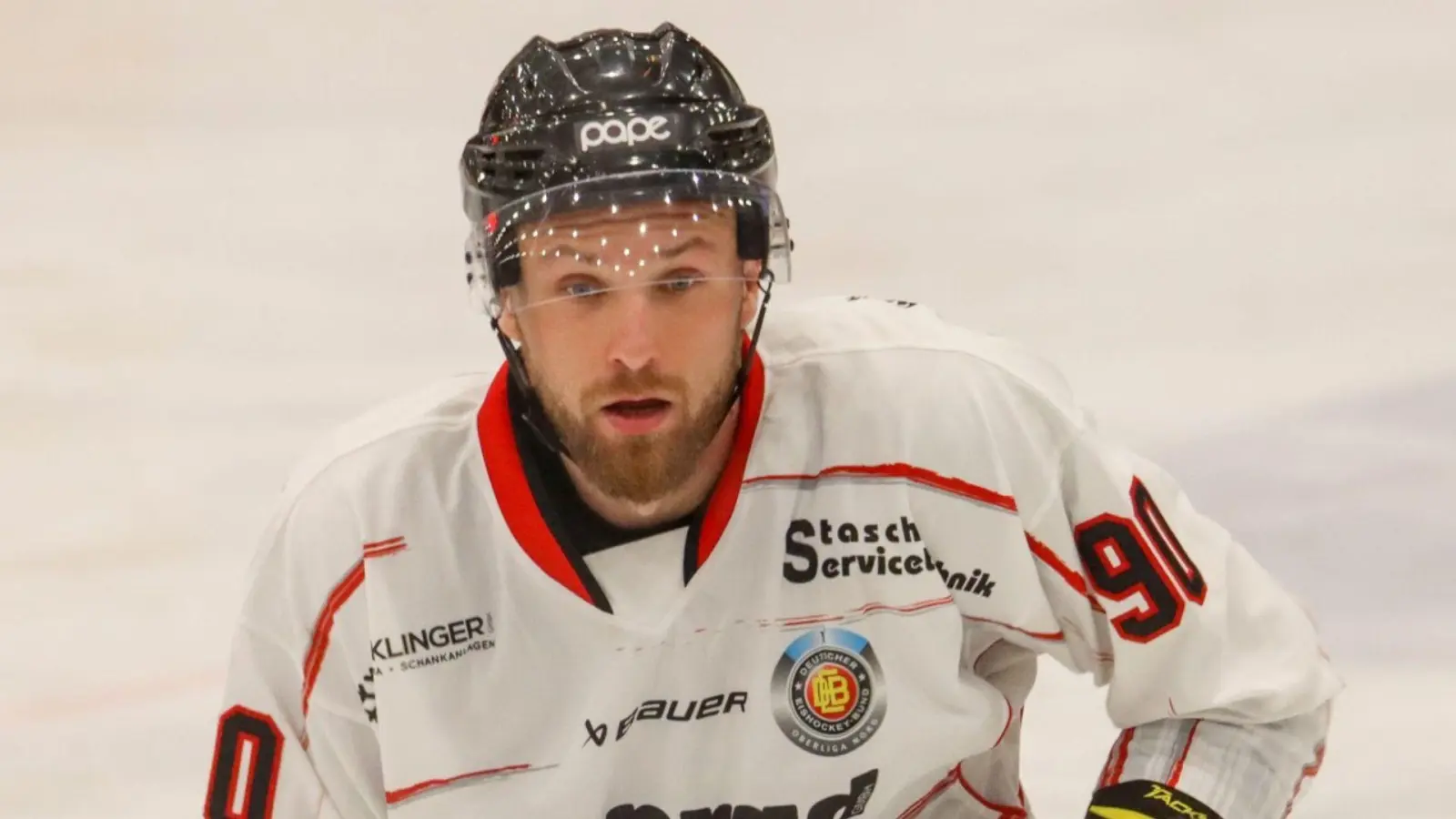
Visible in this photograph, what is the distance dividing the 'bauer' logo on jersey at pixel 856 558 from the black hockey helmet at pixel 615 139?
29 cm

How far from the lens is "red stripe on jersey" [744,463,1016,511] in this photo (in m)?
1.87

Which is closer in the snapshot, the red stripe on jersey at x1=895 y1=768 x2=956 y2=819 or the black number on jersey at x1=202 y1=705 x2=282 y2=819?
the black number on jersey at x1=202 y1=705 x2=282 y2=819

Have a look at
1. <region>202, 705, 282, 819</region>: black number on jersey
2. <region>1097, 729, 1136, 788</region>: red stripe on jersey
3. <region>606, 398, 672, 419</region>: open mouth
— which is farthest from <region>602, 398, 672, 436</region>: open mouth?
<region>1097, 729, 1136, 788</region>: red stripe on jersey

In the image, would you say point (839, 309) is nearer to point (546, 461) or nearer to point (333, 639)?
point (546, 461)

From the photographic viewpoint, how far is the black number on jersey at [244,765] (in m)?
1.98

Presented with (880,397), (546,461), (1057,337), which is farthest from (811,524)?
(1057,337)

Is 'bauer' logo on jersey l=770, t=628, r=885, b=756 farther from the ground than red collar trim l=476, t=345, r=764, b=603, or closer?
closer

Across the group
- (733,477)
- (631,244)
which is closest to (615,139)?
(631,244)

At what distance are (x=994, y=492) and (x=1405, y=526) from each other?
5.19 feet

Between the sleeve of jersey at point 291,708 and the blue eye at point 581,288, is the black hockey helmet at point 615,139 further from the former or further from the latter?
the sleeve of jersey at point 291,708

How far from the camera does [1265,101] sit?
4.54 meters

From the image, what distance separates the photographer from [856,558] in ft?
6.28

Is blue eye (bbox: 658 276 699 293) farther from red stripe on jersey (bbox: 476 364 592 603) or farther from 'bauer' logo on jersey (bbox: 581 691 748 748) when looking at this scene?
'bauer' logo on jersey (bbox: 581 691 748 748)

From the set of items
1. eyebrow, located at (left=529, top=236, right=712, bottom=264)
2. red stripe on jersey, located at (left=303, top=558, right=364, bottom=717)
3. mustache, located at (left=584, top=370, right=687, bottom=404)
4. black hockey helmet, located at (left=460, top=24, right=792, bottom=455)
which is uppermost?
black hockey helmet, located at (left=460, top=24, right=792, bottom=455)
